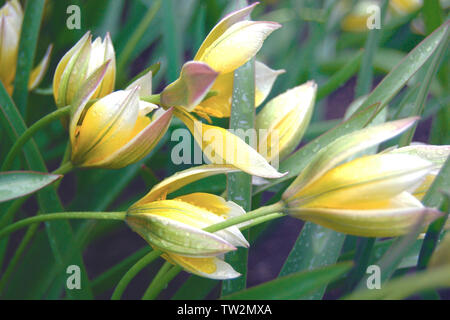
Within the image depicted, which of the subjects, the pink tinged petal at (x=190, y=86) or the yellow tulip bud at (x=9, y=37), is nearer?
the pink tinged petal at (x=190, y=86)

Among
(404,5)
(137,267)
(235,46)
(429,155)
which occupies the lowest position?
(137,267)

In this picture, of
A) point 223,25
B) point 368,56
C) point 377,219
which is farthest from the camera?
point 368,56

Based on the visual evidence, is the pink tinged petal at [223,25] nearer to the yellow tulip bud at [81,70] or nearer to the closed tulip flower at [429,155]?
the yellow tulip bud at [81,70]

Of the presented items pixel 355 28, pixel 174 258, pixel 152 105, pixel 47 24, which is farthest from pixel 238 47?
pixel 355 28

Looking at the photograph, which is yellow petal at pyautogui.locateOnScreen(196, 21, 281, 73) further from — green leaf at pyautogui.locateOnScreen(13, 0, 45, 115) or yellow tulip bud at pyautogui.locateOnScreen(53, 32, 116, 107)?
green leaf at pyautogui.locateOnScreen(13, 0, 45, 115)

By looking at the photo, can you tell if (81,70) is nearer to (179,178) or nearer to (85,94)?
(85,94)

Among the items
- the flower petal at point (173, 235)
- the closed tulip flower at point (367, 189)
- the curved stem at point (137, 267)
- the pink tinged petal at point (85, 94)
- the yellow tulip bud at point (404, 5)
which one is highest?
the yellow tulip bud at point (404, 5)

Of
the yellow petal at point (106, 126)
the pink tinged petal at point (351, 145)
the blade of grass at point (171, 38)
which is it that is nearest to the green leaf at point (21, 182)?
the yellow petal at point (106, 126)

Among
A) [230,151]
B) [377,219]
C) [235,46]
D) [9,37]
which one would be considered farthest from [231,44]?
[9,37]
